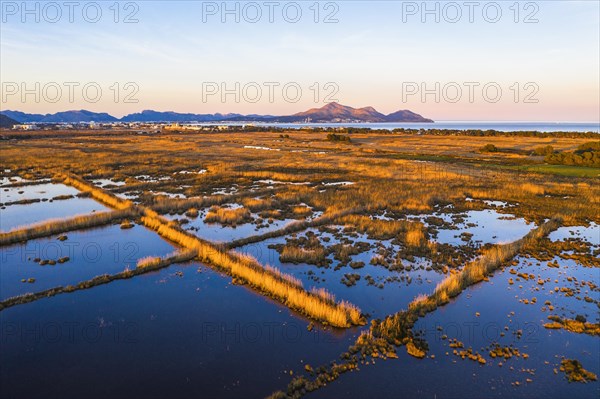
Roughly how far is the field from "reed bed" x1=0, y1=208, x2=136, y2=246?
0.45 feet

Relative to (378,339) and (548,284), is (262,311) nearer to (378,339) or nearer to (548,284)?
(378,339)

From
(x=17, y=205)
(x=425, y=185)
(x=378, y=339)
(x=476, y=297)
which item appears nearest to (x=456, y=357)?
(x=378, y=339)

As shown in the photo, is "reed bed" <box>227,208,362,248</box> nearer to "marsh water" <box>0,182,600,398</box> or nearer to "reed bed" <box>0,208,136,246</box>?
"marsh water" <box>0,182,600,398</box>

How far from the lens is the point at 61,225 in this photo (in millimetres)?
27672

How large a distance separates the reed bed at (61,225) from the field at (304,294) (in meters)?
0.14

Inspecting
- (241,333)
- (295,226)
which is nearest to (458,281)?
(241,333)

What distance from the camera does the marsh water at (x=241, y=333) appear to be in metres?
11.9

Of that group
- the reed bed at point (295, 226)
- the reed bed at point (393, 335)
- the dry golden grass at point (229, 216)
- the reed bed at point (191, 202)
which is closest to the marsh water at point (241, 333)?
the reed bed at point (393, 335)

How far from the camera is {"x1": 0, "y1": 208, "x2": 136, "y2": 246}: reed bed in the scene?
82.1 feet

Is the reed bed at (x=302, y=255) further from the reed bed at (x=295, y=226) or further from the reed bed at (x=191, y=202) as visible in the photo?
the reed bed at (x=191, y=202)

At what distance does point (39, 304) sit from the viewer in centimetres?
1697

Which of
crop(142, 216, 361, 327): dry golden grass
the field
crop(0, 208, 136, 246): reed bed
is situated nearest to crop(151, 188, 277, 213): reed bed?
the field

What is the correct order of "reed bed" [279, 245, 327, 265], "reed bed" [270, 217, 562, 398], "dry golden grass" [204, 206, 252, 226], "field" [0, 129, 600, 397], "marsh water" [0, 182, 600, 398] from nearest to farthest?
"marsh water" [0, 182, 600, 398] < "reed bed" [270, 217, 562, 398] < "field" [0, 129, 600, 397] < "reed bed" [279, 245, 327, 265] < "dry golden grass" [204, 206, 252, 226]

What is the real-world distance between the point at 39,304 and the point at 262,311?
1035 cm
